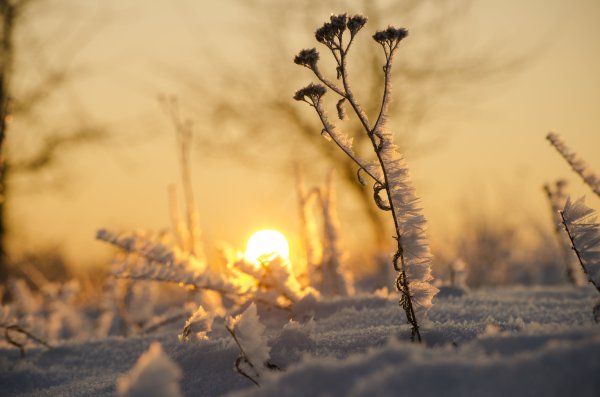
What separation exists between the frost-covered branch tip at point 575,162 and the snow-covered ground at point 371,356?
40 centimetres

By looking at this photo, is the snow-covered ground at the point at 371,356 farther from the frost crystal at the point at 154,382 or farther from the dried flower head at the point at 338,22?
the dried flower head at the point at 338,22

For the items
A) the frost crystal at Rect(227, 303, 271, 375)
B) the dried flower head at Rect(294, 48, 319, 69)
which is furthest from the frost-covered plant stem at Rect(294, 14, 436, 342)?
the frost crystal at Rect(227, 303, 271, 375)

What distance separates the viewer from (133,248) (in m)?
2.16

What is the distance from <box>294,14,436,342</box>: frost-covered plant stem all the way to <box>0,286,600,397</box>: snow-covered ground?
6.0 inches

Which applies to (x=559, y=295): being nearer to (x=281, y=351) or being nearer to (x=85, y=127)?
(x=281, y=351)

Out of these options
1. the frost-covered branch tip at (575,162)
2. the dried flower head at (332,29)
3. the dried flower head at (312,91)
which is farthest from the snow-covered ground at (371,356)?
the dried flower head at (332,29)

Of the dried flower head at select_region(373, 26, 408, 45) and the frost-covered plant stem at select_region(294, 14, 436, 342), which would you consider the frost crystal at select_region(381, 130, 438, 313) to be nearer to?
the frost-covered plant stem at select_region(294, 14, 436, 342)

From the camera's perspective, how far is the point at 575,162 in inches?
69.7

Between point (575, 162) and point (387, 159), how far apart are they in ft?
2.11

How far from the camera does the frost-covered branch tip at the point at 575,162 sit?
174 centimetres

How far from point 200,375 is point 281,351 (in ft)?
0.71

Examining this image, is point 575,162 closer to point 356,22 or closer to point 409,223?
point 409,223

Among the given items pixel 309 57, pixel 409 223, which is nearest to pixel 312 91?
pixel 309 57

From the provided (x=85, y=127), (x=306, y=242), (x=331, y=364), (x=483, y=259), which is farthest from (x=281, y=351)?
(x=85, y=127)
